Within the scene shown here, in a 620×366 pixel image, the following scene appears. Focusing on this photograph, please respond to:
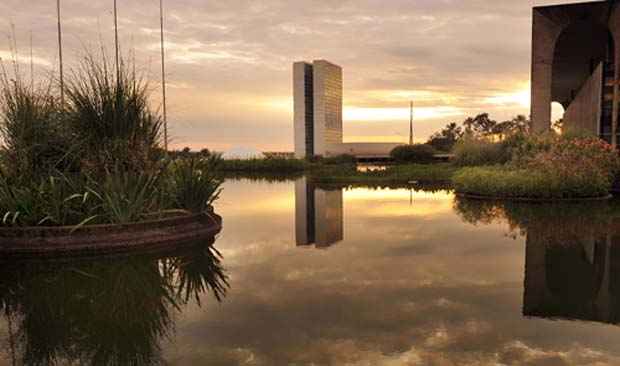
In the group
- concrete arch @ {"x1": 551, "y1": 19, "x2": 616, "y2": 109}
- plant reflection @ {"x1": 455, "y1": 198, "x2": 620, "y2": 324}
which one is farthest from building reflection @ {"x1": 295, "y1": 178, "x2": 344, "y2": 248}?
concrete arch @ {"x1": 551, "y1": 19, "x2": 616, "y2": 109}

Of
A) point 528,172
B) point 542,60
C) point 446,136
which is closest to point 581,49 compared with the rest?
point 542,60

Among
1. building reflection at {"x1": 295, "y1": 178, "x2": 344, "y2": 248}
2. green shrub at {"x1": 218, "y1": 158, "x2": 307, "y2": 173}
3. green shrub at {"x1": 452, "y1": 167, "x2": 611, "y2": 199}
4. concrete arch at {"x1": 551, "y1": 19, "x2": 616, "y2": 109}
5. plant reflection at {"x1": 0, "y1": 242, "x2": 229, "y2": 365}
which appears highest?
concrete arch at {"x1": 551, "y1": 19, "x2": 616, "y2": 109}

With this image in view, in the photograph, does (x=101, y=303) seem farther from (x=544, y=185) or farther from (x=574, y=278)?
(x=544, y=185)

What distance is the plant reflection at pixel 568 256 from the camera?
4014mm

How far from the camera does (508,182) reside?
12.2 meters

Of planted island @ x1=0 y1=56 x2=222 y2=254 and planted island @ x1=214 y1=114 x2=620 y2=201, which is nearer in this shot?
planted island @ x1=0 y1=56 x2=222 y2=254

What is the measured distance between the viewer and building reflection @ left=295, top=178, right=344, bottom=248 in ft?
23.7

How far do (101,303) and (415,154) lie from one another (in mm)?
27949

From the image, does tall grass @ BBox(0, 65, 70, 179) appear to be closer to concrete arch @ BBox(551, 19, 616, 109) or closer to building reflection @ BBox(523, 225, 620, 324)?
building reflection @ BBox(523, 225, 620, 324)

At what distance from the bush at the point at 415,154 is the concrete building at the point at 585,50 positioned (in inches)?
383

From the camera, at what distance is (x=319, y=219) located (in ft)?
30.3

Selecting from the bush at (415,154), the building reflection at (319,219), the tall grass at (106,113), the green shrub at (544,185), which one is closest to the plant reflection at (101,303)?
the building reflection at (319,219)

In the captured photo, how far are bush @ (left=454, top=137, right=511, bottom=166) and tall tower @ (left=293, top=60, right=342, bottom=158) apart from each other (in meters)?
34.2

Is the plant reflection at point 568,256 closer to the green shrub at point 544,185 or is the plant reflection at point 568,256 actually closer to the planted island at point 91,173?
the green shrub at point 544,185
